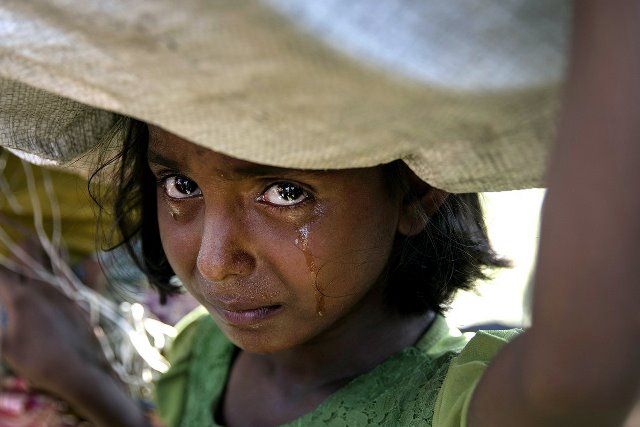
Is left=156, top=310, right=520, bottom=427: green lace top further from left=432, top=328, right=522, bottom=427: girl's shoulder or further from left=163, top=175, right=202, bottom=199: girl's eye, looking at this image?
left=163, top=175, right=202, bottom=199: girl's eye

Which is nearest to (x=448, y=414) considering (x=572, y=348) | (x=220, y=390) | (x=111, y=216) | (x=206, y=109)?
(x=572, y=348)

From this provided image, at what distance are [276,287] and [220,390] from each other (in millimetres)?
467

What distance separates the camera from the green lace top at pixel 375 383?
1.02 meters

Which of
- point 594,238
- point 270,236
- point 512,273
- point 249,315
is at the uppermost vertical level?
point 594,238

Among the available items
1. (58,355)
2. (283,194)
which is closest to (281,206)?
(283,194)

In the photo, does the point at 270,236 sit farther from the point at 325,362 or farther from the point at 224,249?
the point at 325,362

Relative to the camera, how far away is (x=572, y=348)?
0.66m

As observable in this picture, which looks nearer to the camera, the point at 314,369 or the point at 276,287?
the point at 276,287

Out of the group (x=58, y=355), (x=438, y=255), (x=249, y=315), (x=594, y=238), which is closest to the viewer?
(x=594, y=238)

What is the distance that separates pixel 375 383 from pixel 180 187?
15.0 inches

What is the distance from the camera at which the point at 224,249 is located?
3.28 ft

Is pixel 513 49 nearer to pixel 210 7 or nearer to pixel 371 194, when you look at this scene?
pixel 210 7

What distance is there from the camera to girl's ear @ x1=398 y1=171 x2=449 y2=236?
110cm

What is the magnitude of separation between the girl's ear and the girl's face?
0.02 meters
